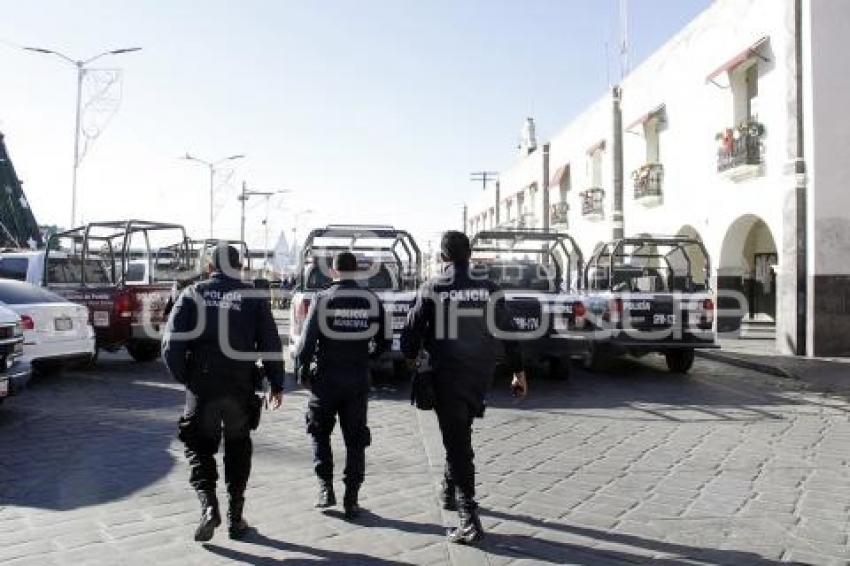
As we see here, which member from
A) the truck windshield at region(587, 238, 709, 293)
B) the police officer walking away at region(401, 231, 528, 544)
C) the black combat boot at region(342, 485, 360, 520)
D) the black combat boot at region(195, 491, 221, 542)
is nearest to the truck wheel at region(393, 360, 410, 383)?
the truck windshield at region(587, 238, 709, 293)

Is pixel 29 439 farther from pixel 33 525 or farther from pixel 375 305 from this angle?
pixel 375 305

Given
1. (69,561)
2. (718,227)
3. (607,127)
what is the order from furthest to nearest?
1. (607,127)
2. (718,227)
3. (69,561)

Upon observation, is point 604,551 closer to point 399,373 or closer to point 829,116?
point 399,373

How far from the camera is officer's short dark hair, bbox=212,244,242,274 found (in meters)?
5.02

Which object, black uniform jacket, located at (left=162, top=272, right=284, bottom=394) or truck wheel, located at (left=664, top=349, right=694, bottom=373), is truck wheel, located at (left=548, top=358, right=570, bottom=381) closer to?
truck wheel, located at (left=664, top=349, right=694, bottom=373)

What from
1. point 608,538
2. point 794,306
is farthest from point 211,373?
point 794,306

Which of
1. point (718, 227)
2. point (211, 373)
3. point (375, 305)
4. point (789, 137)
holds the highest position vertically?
point (789, 137)

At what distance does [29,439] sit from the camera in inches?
292

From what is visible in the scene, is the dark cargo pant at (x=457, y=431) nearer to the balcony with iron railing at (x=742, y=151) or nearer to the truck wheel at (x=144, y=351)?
the truck wheel at (x=144, y=351)

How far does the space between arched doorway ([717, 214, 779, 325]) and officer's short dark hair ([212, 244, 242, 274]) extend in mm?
15434

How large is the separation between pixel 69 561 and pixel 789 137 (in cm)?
1415

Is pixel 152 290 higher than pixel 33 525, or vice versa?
pixel 152 290

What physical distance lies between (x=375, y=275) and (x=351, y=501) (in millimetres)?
7229

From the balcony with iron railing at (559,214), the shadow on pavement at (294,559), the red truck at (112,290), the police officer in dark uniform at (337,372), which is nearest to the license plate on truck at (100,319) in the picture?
the red truck at (112,290)
